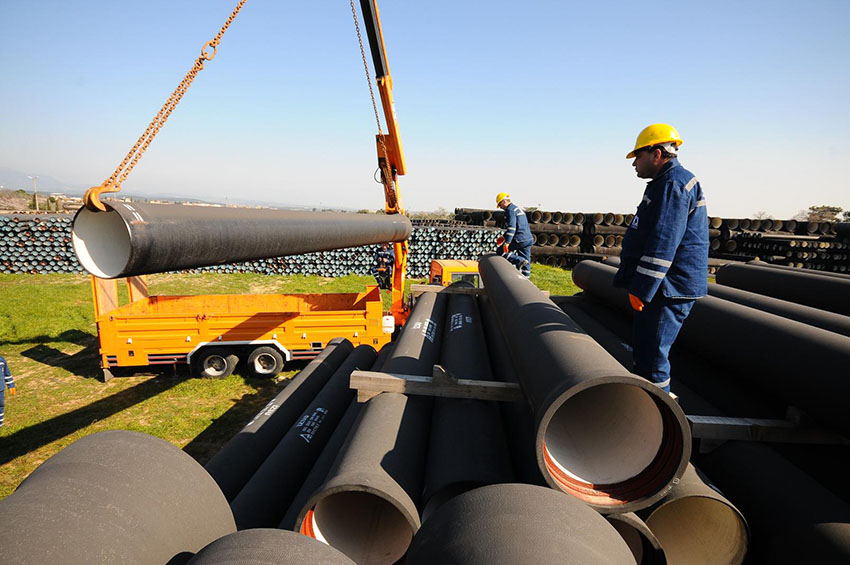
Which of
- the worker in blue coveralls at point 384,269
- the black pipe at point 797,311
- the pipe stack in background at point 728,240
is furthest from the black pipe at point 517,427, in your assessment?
the pipe stack in background at point 728,240

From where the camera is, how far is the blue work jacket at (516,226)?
8.77 metres

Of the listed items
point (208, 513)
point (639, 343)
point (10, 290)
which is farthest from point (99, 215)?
point (10, 290)

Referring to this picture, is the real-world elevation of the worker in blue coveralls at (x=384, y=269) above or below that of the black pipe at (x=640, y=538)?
above

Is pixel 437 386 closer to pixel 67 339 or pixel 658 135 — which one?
pixel 658 135

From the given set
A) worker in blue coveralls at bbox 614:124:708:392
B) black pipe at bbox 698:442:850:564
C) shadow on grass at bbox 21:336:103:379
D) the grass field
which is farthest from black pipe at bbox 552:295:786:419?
shadow on grass at bbox 21:336:103:379

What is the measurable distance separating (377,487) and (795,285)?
16.9 ft

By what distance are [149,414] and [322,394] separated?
129 inches

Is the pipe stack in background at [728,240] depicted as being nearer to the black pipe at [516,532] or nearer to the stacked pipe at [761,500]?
the stacked pipe at [761,500]

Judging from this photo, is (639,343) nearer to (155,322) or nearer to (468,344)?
(468,344)

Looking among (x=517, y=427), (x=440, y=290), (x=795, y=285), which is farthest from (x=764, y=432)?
(x=440, y=290)

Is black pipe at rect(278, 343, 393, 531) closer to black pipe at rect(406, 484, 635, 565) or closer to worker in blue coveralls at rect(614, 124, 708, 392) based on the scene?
black pipe at rect(406, 484, 635, 565)

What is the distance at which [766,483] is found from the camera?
234cm

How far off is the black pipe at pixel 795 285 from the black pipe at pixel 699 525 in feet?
10.0

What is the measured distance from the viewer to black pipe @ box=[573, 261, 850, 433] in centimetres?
224
